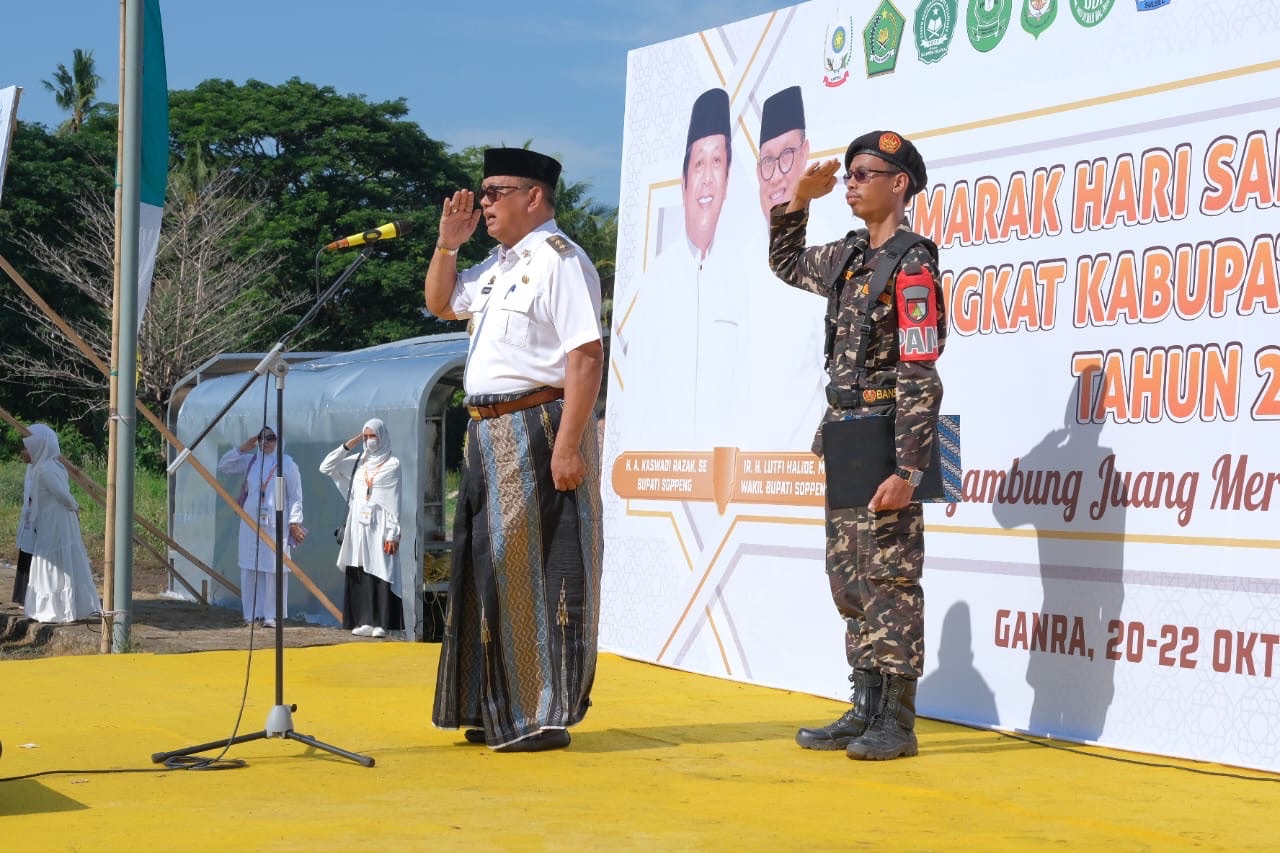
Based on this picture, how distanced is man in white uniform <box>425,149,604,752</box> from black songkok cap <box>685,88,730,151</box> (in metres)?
2.06

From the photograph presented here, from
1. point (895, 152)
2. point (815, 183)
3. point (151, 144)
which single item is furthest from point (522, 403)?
point (151, 144)

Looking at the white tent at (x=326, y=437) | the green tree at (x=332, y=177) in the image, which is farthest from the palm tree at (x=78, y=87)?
the white tent at (x=326, y=437)

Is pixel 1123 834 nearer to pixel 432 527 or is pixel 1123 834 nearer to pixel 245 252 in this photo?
pixel 432 527

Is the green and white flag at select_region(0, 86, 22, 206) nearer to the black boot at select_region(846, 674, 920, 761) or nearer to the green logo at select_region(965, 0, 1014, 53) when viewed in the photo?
the green logo at select_region(965, 0, 1014, 53)

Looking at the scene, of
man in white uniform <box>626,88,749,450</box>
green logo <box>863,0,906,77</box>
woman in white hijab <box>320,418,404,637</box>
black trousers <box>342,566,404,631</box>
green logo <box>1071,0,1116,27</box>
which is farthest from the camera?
black trousers <box>342,566,404,631</box>

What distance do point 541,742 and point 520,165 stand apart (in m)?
1.73

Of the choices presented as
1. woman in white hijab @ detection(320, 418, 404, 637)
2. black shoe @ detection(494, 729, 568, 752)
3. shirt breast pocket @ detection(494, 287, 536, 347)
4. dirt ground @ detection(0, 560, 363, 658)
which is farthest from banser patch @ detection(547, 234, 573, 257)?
woman in white hijab @ detection(320, 418, 404, 637)

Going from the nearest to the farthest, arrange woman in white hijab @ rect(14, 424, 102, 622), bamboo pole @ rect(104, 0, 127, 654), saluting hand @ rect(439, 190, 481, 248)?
saluting hand @ rect(439, 190, 481, 248)
bamboo pole @ rect(104, 0, 127, 654)
woman in white hijab @ rect(14, 424, 102, 622)

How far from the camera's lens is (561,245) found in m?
4.53

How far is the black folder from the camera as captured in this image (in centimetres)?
443

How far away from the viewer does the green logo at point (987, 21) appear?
5.19m

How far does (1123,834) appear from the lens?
134 inches

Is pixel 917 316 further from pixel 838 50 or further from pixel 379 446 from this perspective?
pixel 379 446

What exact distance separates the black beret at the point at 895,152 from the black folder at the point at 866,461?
2.39 feet
